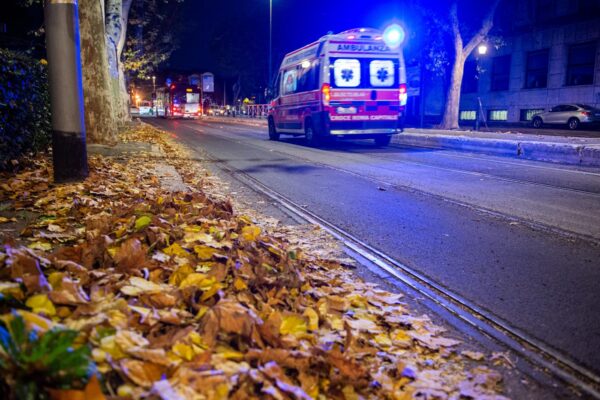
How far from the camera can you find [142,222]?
155 inches

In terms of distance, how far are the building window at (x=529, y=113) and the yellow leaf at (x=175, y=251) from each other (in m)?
33.0

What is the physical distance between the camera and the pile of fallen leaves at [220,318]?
2.01m

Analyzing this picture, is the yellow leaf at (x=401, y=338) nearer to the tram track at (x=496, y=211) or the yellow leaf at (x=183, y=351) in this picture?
the yellow leaf at (x=183, y=351)

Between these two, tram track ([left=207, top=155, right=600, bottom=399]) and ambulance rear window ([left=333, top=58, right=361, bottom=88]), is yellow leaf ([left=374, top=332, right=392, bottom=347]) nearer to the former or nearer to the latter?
tram track ([left=207, top=155, right=600, bottom=399])

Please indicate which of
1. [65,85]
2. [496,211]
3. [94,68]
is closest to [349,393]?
[496,211]

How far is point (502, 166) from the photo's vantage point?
11.1 metres

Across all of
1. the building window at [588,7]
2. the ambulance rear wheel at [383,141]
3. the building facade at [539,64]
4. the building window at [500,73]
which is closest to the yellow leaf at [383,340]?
the ambulance rear wheel at [383,141]

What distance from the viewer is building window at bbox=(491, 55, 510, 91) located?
34406 millimetres

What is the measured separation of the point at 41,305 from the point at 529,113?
1397 inches

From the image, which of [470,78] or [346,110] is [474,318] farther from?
[470,78]

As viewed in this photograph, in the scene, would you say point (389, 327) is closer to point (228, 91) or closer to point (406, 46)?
point (406, 46)

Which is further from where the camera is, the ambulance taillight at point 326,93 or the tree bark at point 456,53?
the tree bark at point 456,53

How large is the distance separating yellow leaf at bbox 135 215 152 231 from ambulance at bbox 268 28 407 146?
36.3ft

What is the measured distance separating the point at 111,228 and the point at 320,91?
36.8ft
